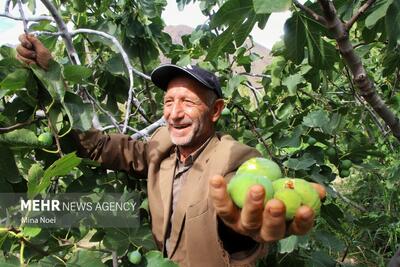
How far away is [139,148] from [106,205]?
0.87ft

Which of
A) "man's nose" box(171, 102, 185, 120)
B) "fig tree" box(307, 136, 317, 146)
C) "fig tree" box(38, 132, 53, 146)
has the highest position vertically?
"man's nose" box(171, 102, 185, 120)

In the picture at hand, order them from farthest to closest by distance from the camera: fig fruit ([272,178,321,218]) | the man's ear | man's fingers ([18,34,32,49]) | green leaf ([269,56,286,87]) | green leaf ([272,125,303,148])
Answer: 1. green leaf ([269,56,286,87])
2. green leaf ([272,125,303,148])
3. the man's ear
4. man's fingers ([18,34,32,49])
5. fig fruit ([272,178,321,218])

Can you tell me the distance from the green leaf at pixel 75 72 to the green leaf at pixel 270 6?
0.62 m

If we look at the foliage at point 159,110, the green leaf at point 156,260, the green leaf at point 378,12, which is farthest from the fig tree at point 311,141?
the green leaf at point 156,260

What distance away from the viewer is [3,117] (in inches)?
50.5

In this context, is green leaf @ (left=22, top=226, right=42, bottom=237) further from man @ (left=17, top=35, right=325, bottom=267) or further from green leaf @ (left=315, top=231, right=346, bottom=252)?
green leaf @ (left=315, top=231, right=346, bottom=252)

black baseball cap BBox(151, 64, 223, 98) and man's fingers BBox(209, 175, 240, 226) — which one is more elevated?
black baseball cap BBox(151, 64, 223, 98)

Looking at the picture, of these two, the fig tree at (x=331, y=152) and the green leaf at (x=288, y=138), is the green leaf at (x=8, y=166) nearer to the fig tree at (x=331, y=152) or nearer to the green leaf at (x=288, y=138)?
the green leaf at (x=288, y=138)

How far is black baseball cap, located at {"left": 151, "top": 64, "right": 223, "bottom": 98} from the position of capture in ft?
4.74

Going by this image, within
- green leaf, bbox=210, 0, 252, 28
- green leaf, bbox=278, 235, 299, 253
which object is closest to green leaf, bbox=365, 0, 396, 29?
green leaf, bbox=210, 0, 252, 28

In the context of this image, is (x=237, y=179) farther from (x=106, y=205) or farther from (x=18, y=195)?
(x=18, y=195)

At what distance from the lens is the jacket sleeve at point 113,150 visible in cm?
146

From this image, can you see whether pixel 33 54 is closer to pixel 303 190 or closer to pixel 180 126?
pixel 180 126

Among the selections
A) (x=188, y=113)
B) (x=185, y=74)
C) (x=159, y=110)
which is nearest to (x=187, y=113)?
(x=188, y=113)
